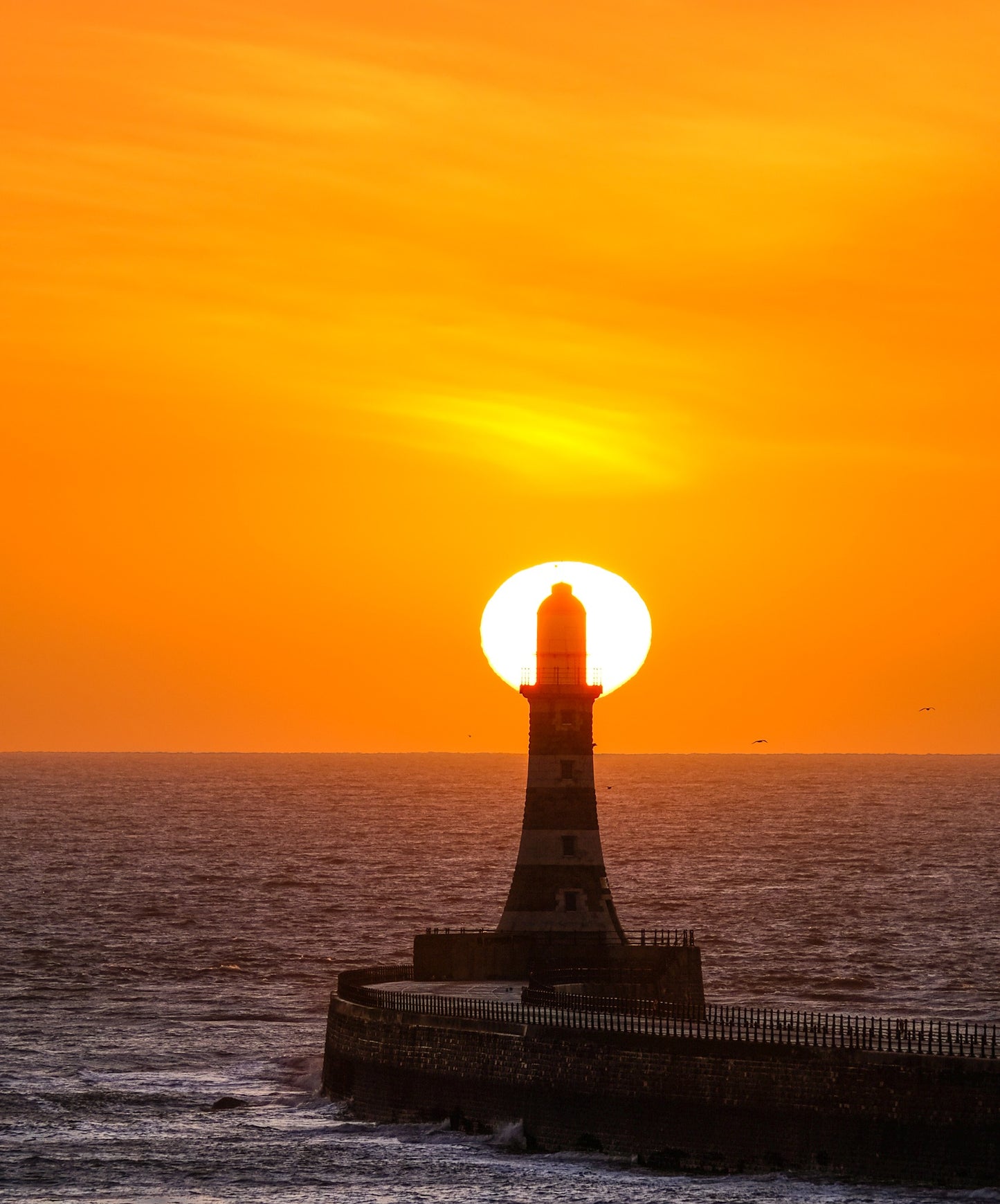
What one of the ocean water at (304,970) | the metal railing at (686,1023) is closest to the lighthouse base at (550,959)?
the metal railing at (686,1023)

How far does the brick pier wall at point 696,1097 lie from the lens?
42.7 metres

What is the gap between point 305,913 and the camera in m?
110

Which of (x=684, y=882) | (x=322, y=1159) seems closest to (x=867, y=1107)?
(x=322, y=1159)

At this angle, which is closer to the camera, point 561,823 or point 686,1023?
point 686,1023

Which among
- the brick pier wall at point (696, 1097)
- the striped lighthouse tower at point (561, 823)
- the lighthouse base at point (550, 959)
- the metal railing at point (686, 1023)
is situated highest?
the striped lighthouse tower at point (561, 823)

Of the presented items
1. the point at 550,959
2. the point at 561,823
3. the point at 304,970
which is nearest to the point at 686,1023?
the point at 550,959

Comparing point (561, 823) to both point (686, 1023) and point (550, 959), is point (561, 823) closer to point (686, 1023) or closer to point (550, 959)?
point (550, 959)

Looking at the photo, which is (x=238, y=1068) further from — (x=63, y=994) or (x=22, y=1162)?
(x=63, y=994)

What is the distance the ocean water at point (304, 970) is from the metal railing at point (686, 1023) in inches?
111

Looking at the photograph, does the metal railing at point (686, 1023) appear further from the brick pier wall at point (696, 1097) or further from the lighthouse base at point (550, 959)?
the lighthouse base at point (550, 959)

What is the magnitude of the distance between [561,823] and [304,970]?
2773 cm

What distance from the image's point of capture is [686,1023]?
52.0 m

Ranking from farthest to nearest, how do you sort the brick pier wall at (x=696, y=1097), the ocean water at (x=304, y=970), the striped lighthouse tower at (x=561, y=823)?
the striped lighthouse tower at (x=561, y=823) < the ocean water at (x=304, y=970) < the brick pier wall at (x=696, y=1097)

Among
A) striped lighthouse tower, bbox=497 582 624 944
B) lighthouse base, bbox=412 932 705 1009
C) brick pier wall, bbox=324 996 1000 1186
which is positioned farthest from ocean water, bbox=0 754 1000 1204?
striped lighthouse tower, bbox=497 582 624 944
